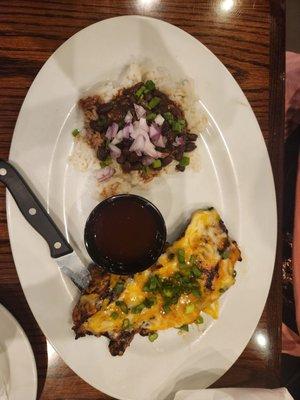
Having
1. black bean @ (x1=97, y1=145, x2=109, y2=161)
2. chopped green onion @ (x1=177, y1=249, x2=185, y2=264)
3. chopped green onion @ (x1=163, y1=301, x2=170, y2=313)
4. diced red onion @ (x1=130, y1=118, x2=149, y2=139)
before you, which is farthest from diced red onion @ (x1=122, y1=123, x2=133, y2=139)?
chopped green onion @ (x1=163, y1=301, x2=170, y2=313)

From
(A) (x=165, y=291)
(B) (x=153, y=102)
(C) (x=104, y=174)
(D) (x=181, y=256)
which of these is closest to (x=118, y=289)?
(A) (x=165, y=291)

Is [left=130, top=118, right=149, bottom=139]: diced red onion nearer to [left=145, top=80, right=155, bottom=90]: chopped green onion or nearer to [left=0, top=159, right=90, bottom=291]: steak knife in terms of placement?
[left=145, top=80, right=155, bottom=90]: chopped green onion

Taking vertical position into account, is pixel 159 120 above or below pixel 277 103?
below

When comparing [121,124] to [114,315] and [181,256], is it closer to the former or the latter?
[181,256]

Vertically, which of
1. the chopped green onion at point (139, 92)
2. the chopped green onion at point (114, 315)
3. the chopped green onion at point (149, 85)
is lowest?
the chopped green onion at point (114, 315)

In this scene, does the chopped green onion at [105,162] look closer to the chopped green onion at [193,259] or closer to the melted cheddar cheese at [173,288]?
the melted cheddar cheese at [173,288]

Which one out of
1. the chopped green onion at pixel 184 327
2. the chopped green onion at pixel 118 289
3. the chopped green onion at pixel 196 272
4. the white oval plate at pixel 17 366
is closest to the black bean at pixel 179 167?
the chopped green onion at pixel 196 272

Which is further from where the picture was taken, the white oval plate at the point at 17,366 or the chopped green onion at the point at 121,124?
the chopped green onion at the point at 121,124
